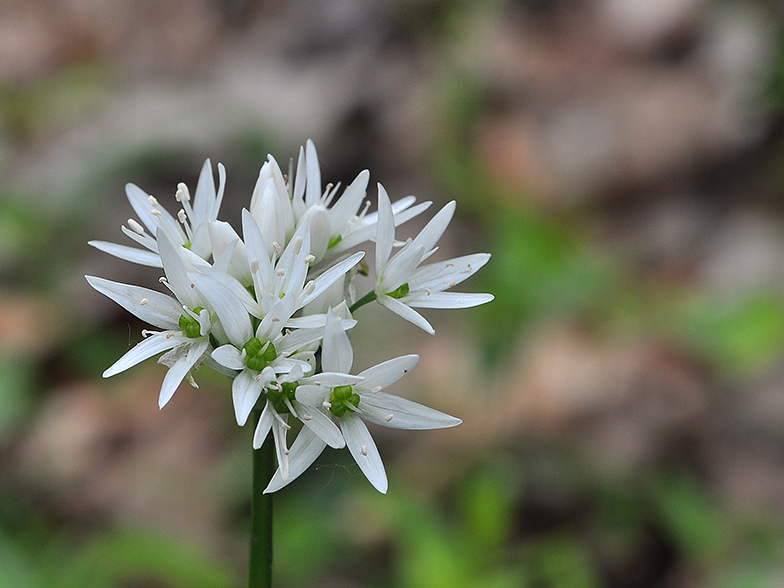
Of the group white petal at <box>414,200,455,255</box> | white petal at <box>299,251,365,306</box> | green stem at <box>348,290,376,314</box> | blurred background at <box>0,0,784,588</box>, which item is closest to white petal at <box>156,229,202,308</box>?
white petal at <box>299,251,365,306</box>

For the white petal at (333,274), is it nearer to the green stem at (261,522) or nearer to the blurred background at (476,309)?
the green stem at (261,522)

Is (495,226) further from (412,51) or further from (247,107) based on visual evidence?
(412,51)

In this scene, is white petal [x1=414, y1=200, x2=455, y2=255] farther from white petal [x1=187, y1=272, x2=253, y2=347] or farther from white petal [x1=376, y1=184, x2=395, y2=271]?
white petal [x1=187, y1=272, x2=253, y2=347]

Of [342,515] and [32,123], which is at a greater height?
[32,123]

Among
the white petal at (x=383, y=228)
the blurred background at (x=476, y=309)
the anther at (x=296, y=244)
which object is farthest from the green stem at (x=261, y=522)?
the blurred background at (x=476, y=309)

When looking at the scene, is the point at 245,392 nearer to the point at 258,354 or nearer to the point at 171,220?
the point at 258,354

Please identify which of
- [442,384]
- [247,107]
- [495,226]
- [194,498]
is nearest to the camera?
[194,498]

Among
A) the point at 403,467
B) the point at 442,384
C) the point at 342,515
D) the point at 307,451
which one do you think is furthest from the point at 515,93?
the point at 307,451

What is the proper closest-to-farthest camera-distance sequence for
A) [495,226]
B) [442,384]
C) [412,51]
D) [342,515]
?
[342,515] → [442,384] → [495,226] → [412,51]
